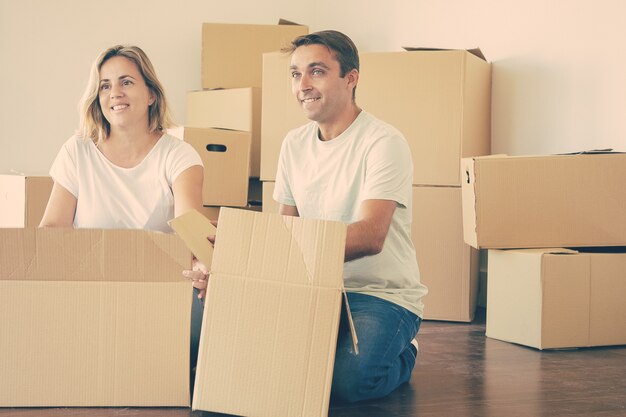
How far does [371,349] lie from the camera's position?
1.96 meters

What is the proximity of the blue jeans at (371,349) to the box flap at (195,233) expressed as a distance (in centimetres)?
35

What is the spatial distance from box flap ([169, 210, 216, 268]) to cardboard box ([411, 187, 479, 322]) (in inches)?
58.9

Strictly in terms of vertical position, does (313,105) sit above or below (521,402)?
above

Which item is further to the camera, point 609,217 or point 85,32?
point 85,32

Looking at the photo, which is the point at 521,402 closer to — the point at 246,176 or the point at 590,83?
the point at 590,83

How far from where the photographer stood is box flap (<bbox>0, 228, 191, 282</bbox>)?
1696 millimetres

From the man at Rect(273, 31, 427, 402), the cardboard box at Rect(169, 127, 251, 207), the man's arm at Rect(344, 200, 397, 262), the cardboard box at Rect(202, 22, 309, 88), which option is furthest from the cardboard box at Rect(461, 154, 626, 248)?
the cardboard box at Rect(202, 22, 309, 88)

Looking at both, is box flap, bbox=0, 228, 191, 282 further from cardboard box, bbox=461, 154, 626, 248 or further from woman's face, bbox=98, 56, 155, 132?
cardboard box, bbox=461, 154, 626, 248

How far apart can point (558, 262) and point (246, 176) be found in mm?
1254

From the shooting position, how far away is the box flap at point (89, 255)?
1.70 meters

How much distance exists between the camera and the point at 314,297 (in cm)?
164

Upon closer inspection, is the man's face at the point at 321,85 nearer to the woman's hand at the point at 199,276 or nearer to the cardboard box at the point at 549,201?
the woman's hand at the point at 199,276

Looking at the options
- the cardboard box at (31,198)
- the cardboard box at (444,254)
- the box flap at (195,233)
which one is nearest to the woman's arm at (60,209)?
the box flap at (195,233)

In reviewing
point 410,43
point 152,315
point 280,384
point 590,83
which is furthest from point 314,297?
point 410,43
